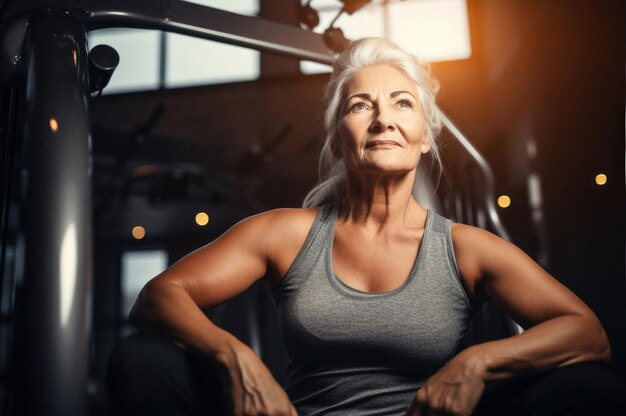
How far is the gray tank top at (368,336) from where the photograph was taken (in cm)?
97

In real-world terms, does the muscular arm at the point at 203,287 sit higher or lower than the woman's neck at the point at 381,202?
lower

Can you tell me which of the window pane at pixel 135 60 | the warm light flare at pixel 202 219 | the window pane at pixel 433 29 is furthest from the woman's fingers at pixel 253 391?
the window pane at pixel 135 60

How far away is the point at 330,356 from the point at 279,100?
3.47m

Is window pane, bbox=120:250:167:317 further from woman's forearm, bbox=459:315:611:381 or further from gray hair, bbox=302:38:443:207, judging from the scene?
woman's forearm, bbox=459:315:611:381

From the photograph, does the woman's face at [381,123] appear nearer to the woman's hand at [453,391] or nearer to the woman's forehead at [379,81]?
the woman's forehead at [379,81]

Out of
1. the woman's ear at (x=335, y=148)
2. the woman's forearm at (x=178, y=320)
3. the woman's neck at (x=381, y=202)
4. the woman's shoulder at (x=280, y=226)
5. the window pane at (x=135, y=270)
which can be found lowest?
the window pane at (x=135, y=270)

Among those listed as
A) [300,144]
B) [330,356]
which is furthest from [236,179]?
[330,356]

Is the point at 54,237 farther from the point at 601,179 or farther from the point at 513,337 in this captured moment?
the point at 601,179

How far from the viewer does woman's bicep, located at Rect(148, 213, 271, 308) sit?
3.27 feet

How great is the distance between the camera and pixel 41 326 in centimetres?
78

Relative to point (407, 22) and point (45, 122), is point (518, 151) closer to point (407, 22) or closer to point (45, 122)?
point (407, 22)

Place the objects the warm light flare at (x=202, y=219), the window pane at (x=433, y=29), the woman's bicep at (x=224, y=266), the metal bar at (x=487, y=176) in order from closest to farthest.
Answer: the woman's bicep at (x=224, y=266) < the metal bar at (x=487, y=176) < the window pane at (x=433, y=29) < the warm light flare at (x=202, y=219)

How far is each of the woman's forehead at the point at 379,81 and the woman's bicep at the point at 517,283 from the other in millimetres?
285

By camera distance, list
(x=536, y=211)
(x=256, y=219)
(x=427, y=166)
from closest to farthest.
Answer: (x=256, y=219)
(x=427, y=166)
(x=536, y=211)
